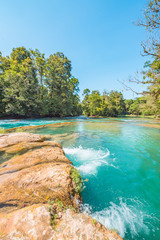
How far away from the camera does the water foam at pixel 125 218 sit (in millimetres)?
2363

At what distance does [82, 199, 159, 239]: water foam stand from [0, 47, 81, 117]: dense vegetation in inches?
947

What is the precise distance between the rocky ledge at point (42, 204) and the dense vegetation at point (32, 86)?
72.6ft

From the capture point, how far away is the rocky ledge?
56.6 inches

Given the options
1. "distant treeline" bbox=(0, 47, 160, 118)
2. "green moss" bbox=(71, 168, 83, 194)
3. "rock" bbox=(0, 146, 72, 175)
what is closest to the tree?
"distant treeline" bbox=(0, 47, 160, 118)

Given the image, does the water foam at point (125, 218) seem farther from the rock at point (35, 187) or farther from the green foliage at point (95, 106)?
the green foliage at point (95, 106)

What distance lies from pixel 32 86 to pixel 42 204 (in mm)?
26506

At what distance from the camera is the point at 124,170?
476 cm

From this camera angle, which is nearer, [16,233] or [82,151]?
[16,233]

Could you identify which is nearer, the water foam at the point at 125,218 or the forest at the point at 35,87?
the water foam at the point at 125,218

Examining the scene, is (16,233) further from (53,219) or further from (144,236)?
(144,236)

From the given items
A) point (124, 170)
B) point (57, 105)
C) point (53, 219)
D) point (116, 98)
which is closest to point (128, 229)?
point (53, 219)

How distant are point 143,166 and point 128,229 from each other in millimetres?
3494

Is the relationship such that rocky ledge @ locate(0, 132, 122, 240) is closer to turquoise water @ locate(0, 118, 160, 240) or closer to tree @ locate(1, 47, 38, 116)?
turquoise water @ locate(0, 118, 160, 240)

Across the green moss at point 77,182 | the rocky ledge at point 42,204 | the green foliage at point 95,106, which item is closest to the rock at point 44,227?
the rocky ledge at point 42,204
